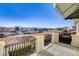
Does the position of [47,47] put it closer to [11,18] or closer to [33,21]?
[33,21]

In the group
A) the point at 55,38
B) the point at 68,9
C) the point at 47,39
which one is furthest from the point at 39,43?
the point at 68,9

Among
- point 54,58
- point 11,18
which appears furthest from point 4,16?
point 54,58

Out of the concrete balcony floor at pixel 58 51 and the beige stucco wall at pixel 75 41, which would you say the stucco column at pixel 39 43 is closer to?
the concrete balcony floor at pixel 58 51

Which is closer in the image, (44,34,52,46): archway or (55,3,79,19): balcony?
(55,3,79,19): balcony

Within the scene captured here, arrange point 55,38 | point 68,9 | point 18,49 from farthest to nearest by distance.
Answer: point 55,38
point 18,49
point 68,9

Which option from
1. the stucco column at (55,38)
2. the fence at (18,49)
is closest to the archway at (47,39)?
the stucco column at (55,38)

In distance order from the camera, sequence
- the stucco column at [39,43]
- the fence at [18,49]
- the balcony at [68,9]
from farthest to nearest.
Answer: the stucco column at [39,43] → the fence at [18,49] → the balcony at [68,9]

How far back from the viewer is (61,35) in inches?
118

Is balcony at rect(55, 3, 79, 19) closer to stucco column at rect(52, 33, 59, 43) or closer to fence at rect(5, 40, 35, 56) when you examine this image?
stucco column at rect(52, 33, 59, 43)

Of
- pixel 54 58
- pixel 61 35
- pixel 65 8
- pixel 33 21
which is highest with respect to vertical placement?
pixel 65 8

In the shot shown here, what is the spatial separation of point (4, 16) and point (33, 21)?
48 cm

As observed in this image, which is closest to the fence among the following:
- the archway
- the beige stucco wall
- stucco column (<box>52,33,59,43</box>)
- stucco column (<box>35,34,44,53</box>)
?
stucco column (<box>35,34,44,53</box>)

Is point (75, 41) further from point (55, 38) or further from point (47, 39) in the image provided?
point (47, 39)

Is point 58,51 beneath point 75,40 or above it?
beneath
